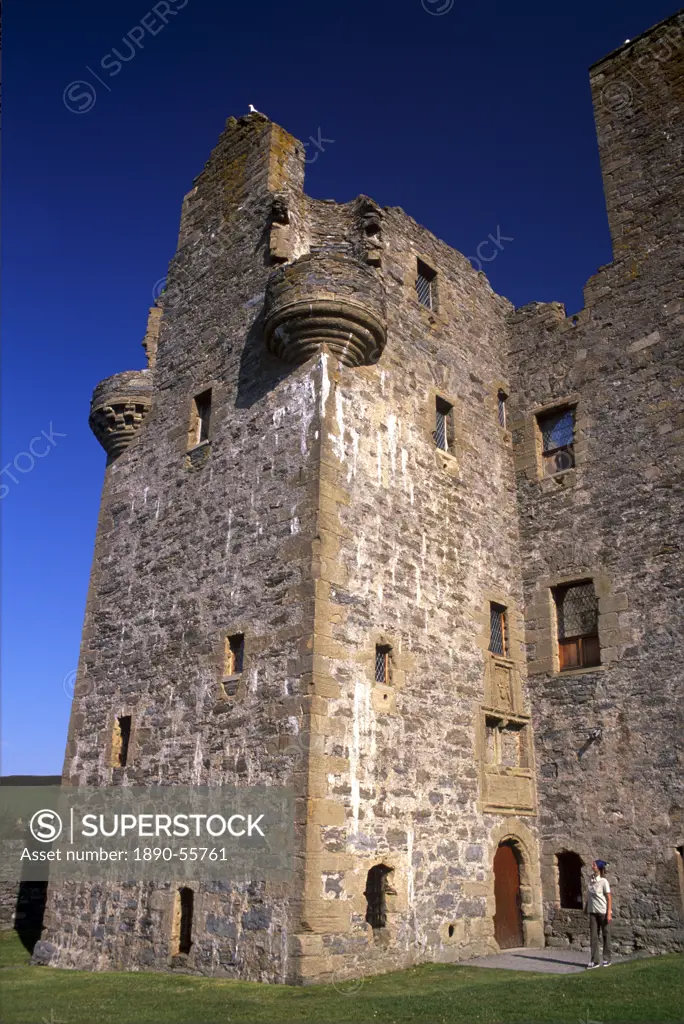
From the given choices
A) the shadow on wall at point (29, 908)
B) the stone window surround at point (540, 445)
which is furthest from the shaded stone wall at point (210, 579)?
the stone window surround at point (540, 445)

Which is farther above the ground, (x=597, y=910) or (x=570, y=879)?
(x=570, y=879)

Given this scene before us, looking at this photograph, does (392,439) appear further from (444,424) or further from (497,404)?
(497,404)

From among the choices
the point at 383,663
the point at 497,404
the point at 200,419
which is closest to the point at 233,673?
the point at 383,663

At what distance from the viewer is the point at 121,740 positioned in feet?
41.7

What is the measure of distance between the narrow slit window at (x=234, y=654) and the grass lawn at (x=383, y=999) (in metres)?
3.55

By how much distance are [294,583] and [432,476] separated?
3531 mm

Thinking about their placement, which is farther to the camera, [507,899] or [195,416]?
[195,416]

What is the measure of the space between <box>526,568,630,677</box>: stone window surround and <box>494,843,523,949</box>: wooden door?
287 centimetres

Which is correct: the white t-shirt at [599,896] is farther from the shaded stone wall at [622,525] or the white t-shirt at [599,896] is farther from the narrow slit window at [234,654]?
the narrow slit window at [234,654]

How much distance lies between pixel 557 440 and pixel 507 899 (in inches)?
297

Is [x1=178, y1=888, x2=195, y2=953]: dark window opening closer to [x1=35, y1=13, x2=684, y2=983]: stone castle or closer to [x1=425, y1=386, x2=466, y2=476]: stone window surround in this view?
[x1=35, y1=13, x2=684, y2=983]: stone castle

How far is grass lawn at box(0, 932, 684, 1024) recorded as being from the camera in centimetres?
725

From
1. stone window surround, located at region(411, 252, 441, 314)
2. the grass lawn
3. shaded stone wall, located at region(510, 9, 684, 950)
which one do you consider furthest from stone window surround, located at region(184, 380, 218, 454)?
the grass lawn

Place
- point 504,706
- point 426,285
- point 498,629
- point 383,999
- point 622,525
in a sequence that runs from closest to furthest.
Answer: point 383,999
point 504,706
point 622,525
point 498,629
point 426,285
